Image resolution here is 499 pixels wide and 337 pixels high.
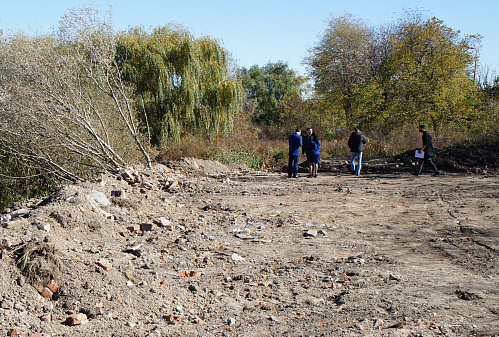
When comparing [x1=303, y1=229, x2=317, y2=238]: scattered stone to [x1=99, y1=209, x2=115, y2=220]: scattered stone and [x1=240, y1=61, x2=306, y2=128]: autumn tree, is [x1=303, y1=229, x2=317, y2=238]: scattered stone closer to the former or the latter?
[x1=99, y1=209, x2=115, y2=220]: scattered stone

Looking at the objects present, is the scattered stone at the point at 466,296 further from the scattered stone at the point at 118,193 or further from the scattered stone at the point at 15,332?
the scattered stone at the point at 118,193

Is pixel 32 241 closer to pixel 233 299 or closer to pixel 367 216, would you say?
pixel 233 299

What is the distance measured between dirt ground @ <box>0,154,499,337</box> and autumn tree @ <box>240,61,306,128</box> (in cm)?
3624

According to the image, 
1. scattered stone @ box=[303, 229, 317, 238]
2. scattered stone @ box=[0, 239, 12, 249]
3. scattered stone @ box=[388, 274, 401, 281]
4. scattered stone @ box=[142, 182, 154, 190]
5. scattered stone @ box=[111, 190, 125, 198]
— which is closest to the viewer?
scattered stone @ box=[0, 239, 12, 249]

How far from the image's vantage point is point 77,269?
519 centimetres

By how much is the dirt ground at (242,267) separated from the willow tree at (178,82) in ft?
37.3

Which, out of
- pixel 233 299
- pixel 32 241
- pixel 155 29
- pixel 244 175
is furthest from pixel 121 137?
pixel 233 299

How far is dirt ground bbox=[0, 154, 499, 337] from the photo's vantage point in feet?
14.6

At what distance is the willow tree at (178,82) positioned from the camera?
21.0 m

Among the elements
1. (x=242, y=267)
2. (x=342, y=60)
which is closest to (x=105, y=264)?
(x=242, y=267)

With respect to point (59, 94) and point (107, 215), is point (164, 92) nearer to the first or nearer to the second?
point (59, 94)

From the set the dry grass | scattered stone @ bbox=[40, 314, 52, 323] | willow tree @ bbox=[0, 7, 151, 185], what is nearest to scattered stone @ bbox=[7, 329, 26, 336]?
scattered stone @ bbox=[40, 314, 52, 323]

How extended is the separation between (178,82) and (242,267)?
1696 centimetres

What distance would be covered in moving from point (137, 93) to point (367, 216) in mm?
14902
